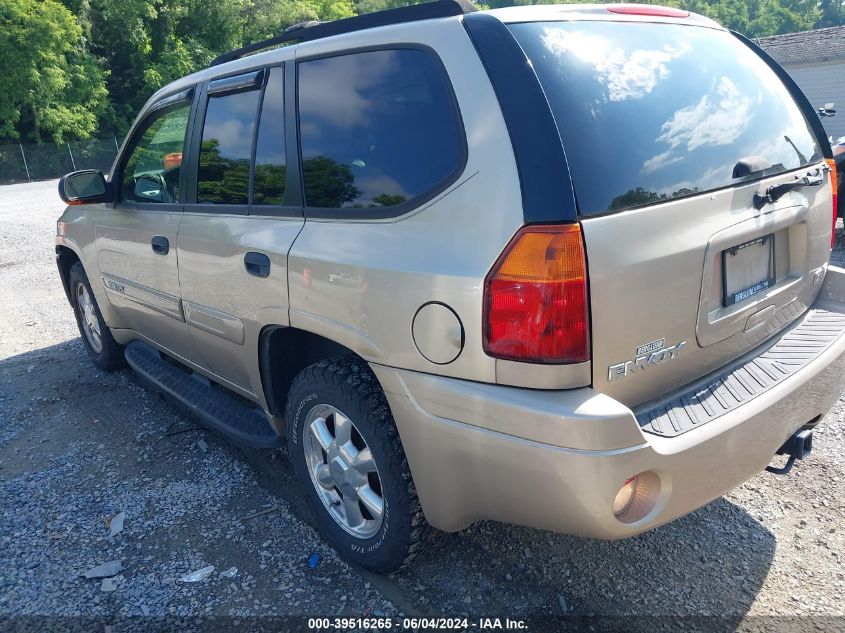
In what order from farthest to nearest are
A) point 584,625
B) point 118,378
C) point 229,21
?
point 229,21 < point 118,378 < point 584,625

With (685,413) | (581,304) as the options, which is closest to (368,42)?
(581,304)

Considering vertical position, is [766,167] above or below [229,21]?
below

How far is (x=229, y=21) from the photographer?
41.1m

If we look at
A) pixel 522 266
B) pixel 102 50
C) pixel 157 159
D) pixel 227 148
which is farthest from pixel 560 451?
pixel 102 50

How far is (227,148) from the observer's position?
10.4 feet

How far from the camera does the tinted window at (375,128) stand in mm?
2215

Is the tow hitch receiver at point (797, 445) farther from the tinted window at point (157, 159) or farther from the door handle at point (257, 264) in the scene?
the tinted window at point (157, 159)

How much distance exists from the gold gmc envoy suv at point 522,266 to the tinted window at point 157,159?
557 millimetres

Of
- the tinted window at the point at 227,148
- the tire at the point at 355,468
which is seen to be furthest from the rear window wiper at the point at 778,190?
the tinted window at the point at 227,148

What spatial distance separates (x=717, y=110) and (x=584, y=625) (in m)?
1.91

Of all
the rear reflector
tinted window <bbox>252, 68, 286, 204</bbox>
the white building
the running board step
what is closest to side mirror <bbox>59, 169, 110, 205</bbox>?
the running board step

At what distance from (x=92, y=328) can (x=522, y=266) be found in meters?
4.28

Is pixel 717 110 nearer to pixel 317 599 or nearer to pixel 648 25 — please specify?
pixel 648 25

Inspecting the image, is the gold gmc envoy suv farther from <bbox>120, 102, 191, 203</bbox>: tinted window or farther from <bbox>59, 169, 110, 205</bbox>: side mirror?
<bbox>59, 169, 110, 205</bbox>: side mirror
